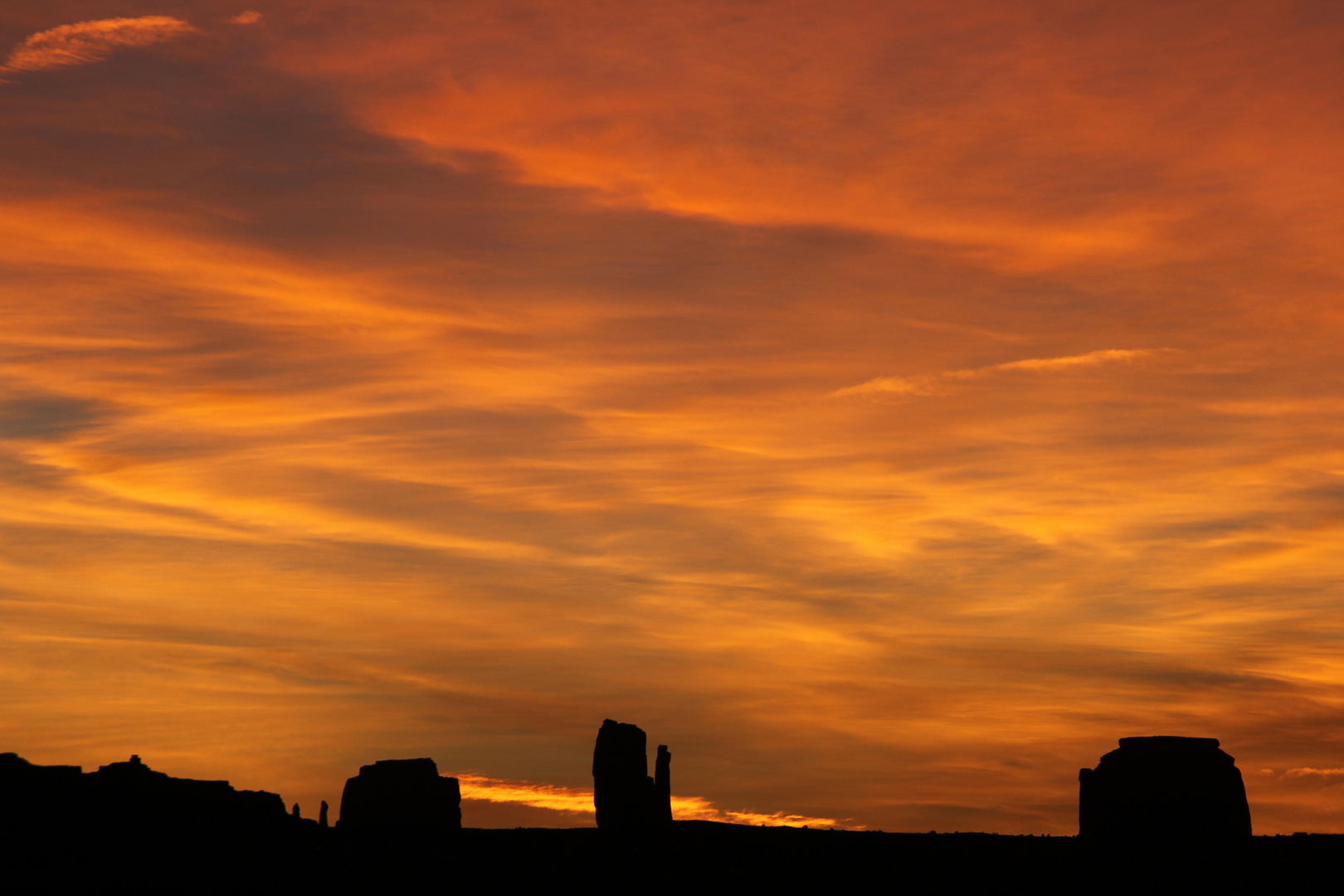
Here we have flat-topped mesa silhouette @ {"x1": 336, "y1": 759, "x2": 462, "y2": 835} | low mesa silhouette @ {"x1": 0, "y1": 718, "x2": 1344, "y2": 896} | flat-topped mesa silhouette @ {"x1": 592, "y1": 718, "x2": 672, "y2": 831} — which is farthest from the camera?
flat-topped mesa silhouette @ {"x1": 336, "y1": 759, "x2": 462, "y2": 835}

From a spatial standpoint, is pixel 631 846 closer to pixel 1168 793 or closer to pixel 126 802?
pixel 126 802

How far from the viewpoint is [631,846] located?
223 ft

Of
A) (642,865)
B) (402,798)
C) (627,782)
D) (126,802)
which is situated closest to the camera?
(126,802)

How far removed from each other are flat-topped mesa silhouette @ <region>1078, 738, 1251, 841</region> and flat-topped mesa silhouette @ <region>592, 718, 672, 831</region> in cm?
2323

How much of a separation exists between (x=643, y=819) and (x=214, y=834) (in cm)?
2428

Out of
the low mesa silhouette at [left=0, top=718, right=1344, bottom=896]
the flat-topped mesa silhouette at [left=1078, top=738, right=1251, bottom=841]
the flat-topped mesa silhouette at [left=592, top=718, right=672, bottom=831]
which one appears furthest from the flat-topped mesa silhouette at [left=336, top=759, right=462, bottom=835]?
the flat-topped mesa silhouette at [left=1078, top=738, right=1251, bottom=841]

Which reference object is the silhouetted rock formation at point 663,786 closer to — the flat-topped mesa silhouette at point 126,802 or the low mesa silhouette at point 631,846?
the low mesa silhouette at point 631,846

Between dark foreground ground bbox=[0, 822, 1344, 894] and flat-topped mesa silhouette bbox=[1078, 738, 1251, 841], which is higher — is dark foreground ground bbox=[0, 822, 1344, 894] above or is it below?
below

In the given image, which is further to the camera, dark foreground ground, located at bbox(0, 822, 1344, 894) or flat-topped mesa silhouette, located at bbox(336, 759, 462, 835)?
flat-topped mesa silhouette, located at bbox(336, 759, 462, 835)

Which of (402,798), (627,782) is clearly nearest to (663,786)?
(627,782)

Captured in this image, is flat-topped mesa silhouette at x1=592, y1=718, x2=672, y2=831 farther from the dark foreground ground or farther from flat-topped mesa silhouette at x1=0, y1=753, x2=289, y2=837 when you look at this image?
flat-topped mesa silhouette at x1=0, y1=753, x2=289, y2=837

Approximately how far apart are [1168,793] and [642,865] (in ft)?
113

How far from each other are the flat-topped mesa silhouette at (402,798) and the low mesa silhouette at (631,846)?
4.77m

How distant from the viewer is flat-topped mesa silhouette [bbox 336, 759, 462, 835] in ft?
274
